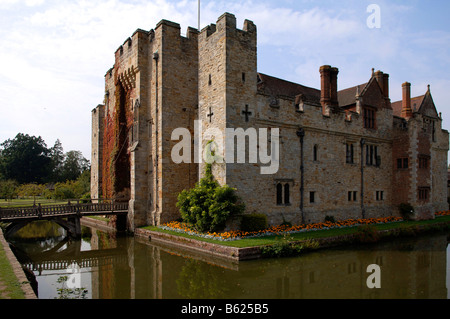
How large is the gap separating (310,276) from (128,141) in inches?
704

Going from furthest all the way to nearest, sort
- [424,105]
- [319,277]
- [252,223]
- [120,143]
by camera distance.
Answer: [424,105], [120,143], [252,223], [319,277]

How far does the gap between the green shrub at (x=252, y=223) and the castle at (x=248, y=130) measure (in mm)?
617

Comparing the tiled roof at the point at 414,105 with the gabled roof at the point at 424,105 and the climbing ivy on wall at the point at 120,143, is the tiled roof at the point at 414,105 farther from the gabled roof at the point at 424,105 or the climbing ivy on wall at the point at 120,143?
the climbing ivy on wall at the point at 120,143

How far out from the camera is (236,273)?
11586mm

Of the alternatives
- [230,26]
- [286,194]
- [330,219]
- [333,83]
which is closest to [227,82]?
[230,26]

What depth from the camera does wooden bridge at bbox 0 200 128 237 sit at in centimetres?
1844

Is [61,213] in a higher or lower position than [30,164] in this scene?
lower

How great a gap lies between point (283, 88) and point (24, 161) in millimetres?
63609

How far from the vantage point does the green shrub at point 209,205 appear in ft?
52.2

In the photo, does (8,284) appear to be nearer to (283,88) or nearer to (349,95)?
(283,88)

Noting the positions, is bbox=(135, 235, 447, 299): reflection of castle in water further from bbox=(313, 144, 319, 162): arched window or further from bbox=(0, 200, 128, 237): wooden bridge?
bbox=(0, 200, 128, 237): wooden bridge

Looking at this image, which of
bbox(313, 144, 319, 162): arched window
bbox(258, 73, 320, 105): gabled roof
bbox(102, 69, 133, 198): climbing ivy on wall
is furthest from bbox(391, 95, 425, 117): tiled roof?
bbox(102, 69, 133, 198): climbing ivy on wall

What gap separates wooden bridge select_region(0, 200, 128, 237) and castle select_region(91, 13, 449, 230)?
172 cm
